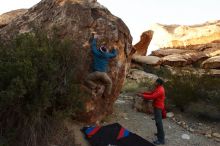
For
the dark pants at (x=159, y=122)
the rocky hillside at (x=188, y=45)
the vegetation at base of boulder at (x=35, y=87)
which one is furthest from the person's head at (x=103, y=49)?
the rocky hillside at (x=188, y=45)

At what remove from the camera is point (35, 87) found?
8.87 meters

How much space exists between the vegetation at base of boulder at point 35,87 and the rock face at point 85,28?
0.78 metres

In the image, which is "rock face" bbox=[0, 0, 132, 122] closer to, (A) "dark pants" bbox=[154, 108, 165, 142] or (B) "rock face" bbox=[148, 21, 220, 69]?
(A) "dark pants" bbox=[154, 108, 165, 142]

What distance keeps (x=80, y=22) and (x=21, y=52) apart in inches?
114

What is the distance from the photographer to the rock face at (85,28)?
11008 mm

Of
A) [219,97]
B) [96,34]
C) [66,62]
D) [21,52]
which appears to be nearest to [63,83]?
[66,62]

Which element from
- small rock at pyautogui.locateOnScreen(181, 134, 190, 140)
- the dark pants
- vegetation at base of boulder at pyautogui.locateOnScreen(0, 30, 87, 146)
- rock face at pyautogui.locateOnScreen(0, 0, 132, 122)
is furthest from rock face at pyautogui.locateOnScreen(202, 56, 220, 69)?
vegetation at base of boulder at pyautogui.locateOnScreen(0, 30, 87, 146)

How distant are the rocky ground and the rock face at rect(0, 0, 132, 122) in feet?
2.35

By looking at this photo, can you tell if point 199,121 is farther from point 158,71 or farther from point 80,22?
point 158,71

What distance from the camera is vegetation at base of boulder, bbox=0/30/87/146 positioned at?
869 cm

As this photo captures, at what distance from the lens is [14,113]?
30.3ft

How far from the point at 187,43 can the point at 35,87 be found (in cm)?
3196

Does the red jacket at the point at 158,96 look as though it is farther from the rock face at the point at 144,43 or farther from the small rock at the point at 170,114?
the rock face at the point at 144,43

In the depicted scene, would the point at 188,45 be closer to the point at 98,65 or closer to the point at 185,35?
the point at 185,35
